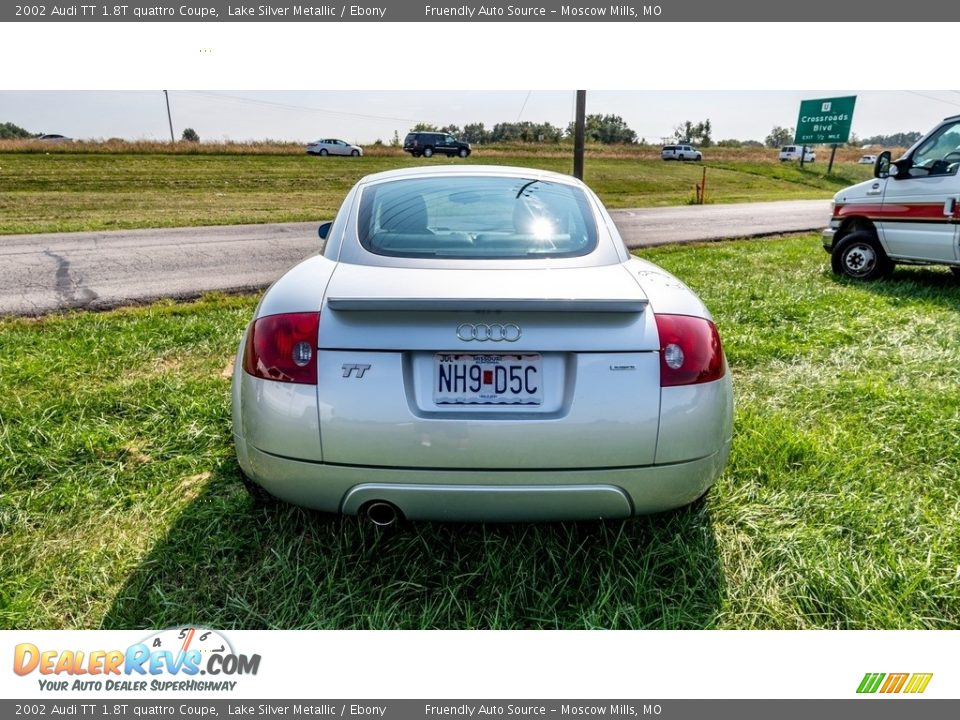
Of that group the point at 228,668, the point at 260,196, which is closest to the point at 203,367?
the point at 228,668

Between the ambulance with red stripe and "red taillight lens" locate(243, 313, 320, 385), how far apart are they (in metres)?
7.03

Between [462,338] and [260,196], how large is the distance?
20.8 meters

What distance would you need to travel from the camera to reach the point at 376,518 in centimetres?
204

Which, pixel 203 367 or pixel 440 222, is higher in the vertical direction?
pixel 440 222

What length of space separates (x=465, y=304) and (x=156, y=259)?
8.63 metres

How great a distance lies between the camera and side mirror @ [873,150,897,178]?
6.73 m

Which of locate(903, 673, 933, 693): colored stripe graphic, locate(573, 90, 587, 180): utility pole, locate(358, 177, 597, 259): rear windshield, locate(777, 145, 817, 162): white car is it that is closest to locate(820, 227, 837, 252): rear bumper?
locate(573, 90, 587, 180): utility pole

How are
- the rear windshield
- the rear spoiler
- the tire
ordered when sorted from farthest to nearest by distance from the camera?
the tire, the rear windshield, the rear spoiler

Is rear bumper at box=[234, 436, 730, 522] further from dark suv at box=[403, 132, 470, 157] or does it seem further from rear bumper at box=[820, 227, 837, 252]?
dark suv at box=[403, 132, 470, 157]

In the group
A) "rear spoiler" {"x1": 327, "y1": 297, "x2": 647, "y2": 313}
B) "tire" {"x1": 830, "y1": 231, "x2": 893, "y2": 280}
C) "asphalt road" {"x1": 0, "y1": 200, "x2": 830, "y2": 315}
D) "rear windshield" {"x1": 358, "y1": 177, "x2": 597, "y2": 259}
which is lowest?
"asphalt road" {"x1": 0, "y1": 200, "x2": 830, "y2": 315}

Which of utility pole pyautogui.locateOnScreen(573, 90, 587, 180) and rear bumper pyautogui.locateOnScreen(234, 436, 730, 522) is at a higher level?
utility pole pyautogui.locateOnScreen(573, 90, 587, 180)

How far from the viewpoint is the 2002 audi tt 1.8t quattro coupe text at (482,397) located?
1.89 metres

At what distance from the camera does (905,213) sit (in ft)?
22.3

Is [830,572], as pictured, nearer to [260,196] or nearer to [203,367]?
[203,367]
